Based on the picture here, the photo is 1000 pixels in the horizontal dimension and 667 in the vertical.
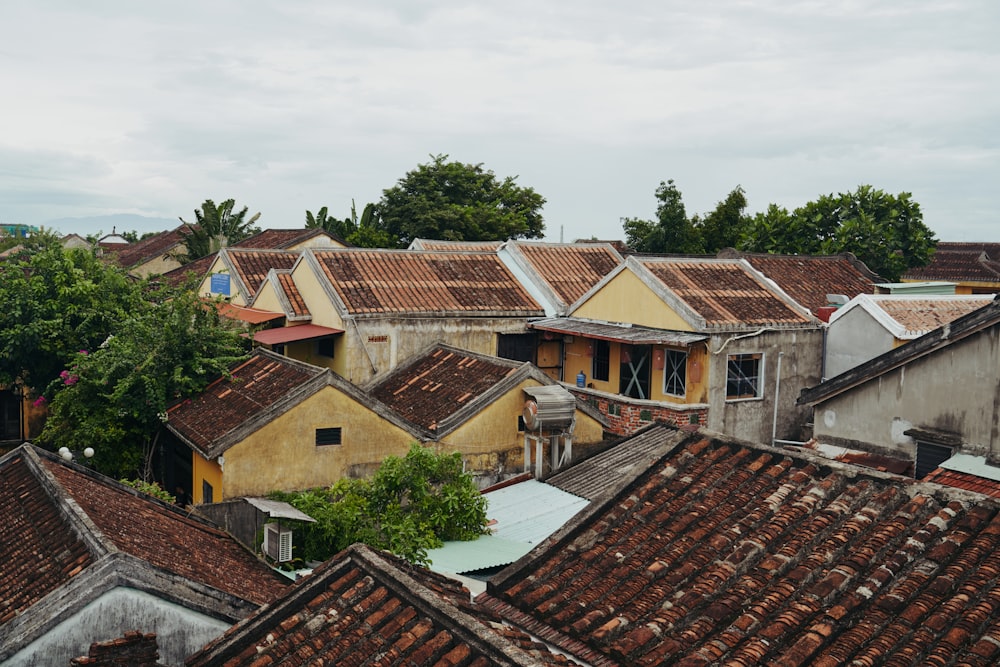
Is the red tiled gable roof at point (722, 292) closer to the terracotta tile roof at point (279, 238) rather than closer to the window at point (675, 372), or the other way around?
the window at point (675, 372)

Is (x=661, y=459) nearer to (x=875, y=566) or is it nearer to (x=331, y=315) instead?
(x=875, y=566)

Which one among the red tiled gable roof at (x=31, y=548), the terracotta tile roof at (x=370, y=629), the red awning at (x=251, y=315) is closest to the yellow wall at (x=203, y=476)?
the red tiled gable roof at (x=31, y=548)

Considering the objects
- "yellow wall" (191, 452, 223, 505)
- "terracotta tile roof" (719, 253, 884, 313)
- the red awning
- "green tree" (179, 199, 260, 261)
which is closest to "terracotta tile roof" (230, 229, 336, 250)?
"green tree" (179, 199, 260, 261)

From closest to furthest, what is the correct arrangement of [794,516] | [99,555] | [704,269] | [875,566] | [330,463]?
1. [875,566]
2. [794,516]
3. [99,555]
4. [330,463]
5. [704,269]

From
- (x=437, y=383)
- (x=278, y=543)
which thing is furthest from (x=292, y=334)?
(x=278, y=543)

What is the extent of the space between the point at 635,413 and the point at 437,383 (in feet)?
16.1

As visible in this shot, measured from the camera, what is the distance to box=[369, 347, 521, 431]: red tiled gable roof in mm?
18266

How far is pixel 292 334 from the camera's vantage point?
21.9 metres

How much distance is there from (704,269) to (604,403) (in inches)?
177

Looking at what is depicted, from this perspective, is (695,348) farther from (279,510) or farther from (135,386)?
(135,386)

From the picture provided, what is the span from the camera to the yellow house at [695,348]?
68.3ft

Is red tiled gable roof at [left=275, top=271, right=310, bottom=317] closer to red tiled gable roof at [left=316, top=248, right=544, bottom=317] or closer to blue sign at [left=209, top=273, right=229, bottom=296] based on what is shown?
red tiled gable roof at [left=316, top=248, right=544, bottom=317]

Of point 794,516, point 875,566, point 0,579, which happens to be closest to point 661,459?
point 794,516

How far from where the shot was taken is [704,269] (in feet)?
77.2
